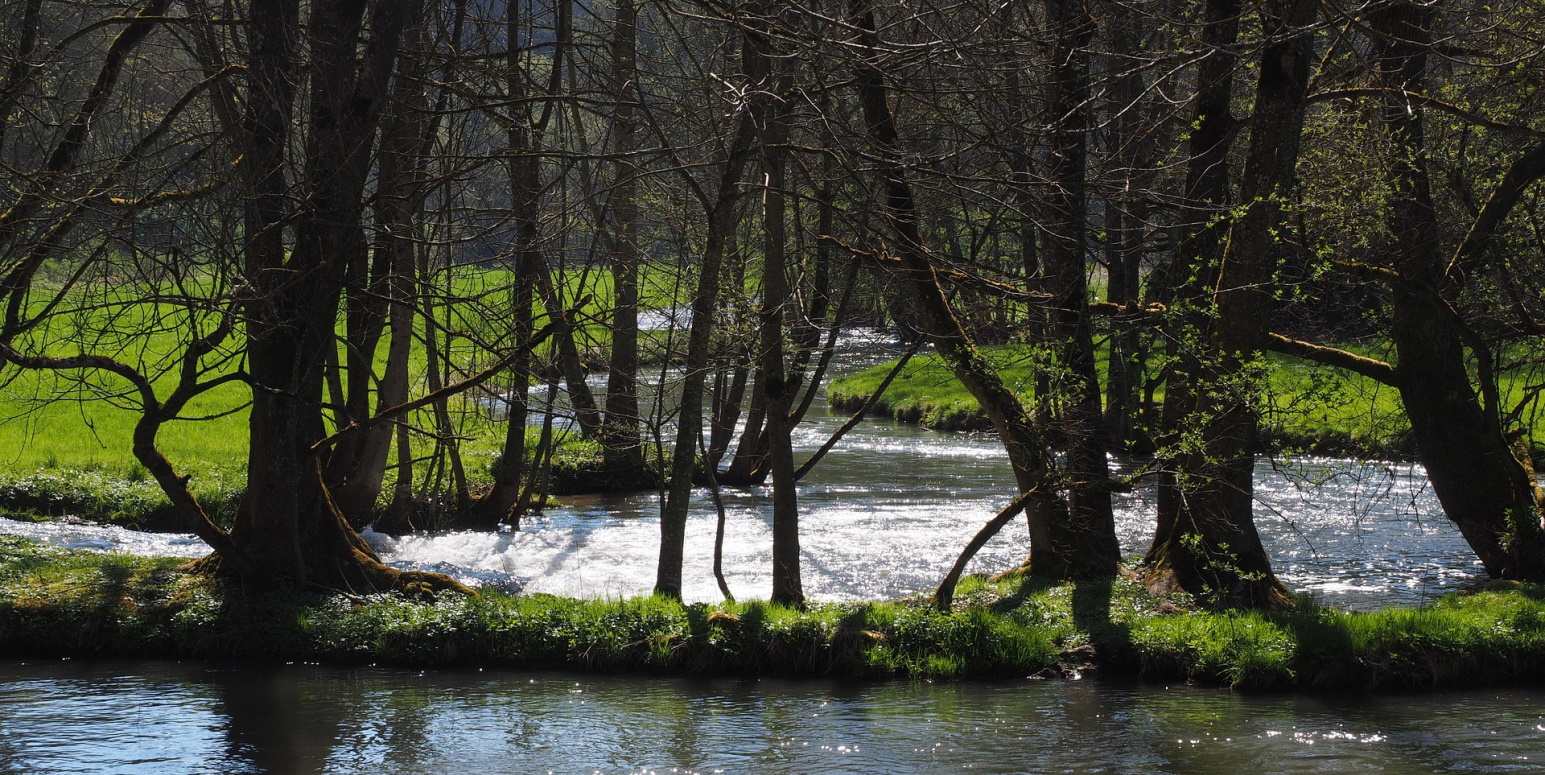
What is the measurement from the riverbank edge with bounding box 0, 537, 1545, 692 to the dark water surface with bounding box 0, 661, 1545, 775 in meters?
0.22

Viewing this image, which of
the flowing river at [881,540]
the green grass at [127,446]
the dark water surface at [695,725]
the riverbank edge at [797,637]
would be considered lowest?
the dark water surface at [695,725]

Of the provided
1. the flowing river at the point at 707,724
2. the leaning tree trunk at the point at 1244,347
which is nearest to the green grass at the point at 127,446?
the flowing river at the point at 707,724

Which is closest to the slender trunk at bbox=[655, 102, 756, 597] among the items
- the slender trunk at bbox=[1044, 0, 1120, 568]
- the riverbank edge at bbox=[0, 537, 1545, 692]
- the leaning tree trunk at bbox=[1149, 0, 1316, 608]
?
the riverbank edge at bbox=[0, 537, 1545, 692]

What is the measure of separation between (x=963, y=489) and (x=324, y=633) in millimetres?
11399

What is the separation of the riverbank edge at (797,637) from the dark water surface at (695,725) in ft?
0.73

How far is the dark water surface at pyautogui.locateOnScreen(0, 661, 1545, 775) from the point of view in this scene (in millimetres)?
7953

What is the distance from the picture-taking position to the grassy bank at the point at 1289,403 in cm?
1046

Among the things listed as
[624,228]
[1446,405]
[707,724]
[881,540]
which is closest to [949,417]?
[881,540]

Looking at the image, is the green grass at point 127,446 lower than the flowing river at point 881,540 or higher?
higher

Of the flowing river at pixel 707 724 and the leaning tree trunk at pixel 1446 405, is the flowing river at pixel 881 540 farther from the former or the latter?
the flowing river at pixel 707 724

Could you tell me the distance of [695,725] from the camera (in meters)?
8.78

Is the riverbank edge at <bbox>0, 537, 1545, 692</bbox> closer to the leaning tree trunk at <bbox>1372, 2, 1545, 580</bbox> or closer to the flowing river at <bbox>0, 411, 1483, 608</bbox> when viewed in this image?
the flowing river at <bbox>0, 411, 1483, 608</bbox>

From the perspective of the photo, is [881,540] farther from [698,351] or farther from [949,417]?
[949,417]

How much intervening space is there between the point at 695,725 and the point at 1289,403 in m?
7.82
